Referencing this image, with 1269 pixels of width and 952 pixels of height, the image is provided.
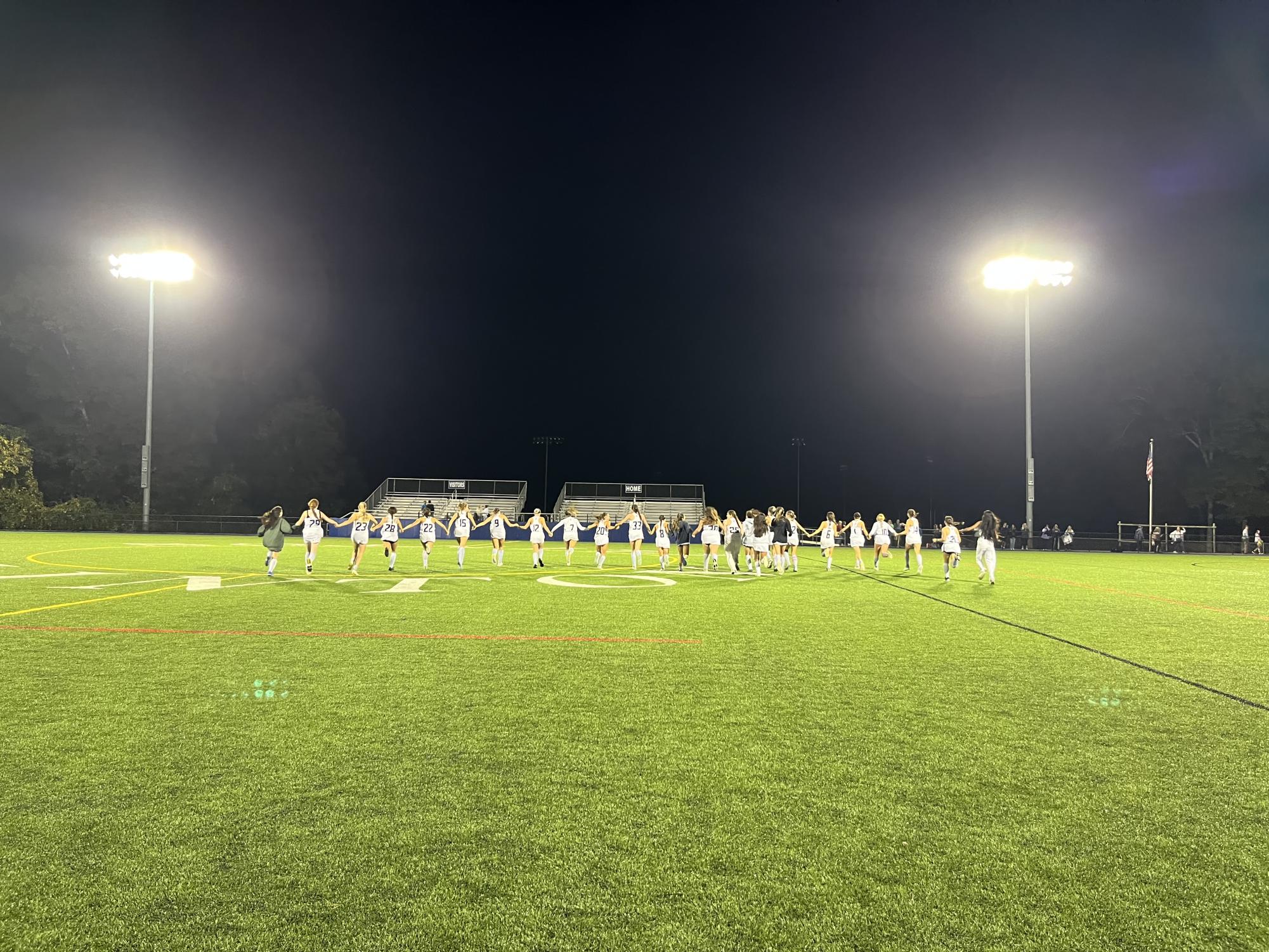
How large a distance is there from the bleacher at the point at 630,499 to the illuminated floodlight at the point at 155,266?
29.3 meters

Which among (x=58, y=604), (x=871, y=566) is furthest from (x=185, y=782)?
(x=871, y=566)

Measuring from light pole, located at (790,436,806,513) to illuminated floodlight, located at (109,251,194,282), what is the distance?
51.6 meters

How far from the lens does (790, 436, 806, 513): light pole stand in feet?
229

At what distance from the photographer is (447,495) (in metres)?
57.7

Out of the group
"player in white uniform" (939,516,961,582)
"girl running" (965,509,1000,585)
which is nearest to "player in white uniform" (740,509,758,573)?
"player in white uniform" (939,516,961,582)

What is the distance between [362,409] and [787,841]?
72.9 meters

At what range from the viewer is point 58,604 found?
1130cm

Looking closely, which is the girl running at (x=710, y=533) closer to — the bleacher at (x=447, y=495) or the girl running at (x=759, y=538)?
the girl running at (x=759, y=538)

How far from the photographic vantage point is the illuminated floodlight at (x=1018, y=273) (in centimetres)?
4219

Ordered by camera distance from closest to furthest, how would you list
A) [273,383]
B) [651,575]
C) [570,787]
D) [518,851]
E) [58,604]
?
[518,851] < [570,787] < [58,604] < [651,575] < [273,383]

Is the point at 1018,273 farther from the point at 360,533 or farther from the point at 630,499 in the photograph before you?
the point at 360,533

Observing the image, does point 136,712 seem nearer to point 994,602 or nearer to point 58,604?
point 58,604

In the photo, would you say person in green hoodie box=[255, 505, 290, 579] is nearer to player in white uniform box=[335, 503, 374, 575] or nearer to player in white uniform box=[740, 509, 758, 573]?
player in white uniform box=[335, 503, 374, 575]

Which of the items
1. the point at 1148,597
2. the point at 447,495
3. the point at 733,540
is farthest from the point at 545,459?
the point at 1148,597
